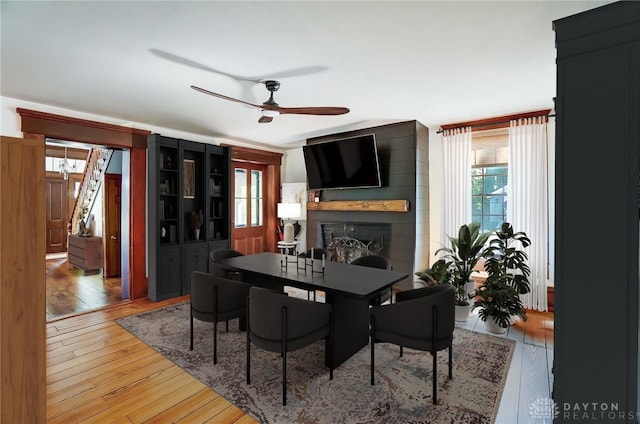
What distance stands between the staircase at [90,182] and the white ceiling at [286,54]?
2.01 metres

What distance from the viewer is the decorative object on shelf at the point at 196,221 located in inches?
190

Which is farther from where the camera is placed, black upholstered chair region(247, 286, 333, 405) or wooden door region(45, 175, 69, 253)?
wooden door region(45, 175, 69, 253)

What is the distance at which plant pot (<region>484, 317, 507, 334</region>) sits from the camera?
328 cm

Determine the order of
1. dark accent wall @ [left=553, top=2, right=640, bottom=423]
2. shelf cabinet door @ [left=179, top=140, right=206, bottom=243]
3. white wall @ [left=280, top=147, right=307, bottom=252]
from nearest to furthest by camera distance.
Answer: dark accent wall @ [left=553, top=2, right=640, bottom=423]
shelf cabinet door @ [left=179, top=140, right=206, bottom=243]
white wall @ [left=280, top=147, right=307, bottom=252]

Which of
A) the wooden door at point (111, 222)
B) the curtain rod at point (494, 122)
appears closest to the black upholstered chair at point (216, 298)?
the curtain rod at point (494, 122)

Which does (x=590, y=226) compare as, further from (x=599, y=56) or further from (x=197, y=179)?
(x=197, y=179)

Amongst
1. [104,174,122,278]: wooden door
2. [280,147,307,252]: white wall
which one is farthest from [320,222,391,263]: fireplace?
[104,174,122,278]: wooden door

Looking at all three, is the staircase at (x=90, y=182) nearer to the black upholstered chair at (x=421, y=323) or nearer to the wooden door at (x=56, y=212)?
the wooden door at (x=56, y=212)

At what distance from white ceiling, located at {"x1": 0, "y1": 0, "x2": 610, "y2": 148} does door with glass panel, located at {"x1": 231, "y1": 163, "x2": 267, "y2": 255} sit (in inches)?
89.4

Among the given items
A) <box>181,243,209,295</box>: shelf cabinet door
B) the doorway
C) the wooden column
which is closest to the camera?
the wooden column

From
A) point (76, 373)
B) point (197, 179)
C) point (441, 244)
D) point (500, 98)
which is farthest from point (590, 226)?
point (197, 179)

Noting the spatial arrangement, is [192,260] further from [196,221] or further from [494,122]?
[494,122]

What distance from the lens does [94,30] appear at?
208cm

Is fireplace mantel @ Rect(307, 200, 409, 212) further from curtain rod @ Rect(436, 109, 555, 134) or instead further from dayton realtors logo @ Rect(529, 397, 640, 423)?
dayton realtors logo @ Rect(529, 397, 640, 423)
